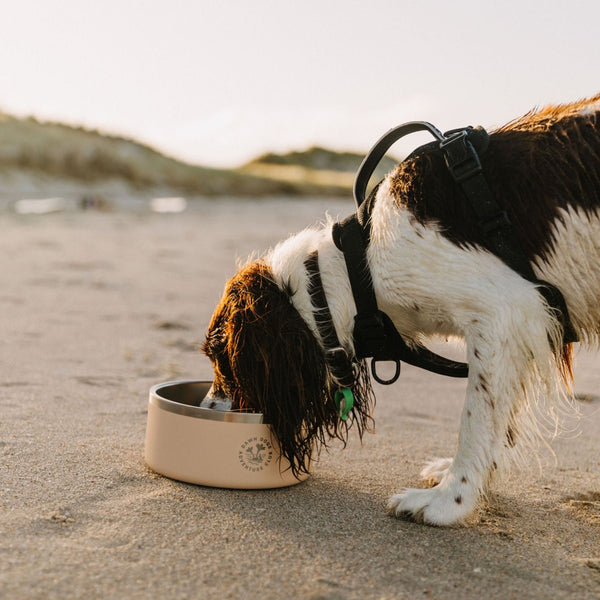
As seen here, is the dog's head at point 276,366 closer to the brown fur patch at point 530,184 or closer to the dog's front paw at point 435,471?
the dog's front paw at point 435,471

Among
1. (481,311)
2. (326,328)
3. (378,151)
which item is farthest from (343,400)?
(378,151)

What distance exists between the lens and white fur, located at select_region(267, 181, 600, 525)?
2.15 meters

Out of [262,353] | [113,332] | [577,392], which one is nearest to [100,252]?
[113,332]

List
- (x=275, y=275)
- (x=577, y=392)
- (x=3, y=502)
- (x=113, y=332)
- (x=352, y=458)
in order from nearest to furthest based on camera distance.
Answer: (x=3, y=502), (x=275, y=275), (x=352, y=458), (x=577, y=392), (x=113, y=332)

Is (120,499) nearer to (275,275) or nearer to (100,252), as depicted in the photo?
(275,275)

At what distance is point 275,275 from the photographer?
2381 mm

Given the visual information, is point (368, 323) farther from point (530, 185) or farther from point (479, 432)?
point (530, 185)

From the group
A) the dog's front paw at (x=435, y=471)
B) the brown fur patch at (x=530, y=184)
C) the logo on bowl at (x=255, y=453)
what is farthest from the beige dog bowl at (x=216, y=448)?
the brown fur patch at (x=530, y=184)

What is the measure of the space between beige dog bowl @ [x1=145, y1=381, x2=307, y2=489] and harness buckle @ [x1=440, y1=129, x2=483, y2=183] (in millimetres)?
966

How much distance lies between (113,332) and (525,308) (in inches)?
122

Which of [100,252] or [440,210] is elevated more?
[440,210]

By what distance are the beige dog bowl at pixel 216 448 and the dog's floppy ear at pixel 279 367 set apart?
5cm

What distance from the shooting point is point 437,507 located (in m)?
2.15

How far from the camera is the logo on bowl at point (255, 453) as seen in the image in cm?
228
